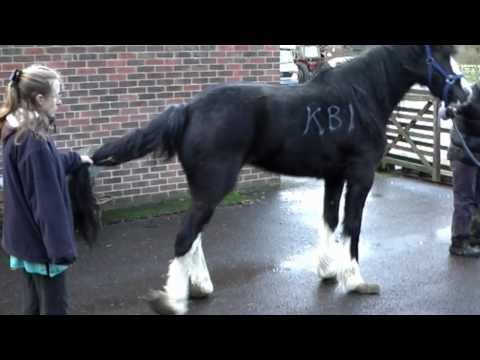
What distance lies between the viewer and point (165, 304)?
436 cm

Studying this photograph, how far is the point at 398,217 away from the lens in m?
7.30

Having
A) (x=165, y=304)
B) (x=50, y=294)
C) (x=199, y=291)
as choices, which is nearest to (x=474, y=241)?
(x=199, y=291)

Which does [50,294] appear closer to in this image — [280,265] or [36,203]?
[36,203]

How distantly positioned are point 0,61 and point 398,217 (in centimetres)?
494

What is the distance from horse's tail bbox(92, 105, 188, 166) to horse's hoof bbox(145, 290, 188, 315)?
3.32 ft

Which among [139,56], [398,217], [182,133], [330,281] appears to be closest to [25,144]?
[182,133]

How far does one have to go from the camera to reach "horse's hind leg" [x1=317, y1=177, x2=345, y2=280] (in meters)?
5.21

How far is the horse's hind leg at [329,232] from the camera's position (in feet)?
17.1

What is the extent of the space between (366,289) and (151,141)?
212 cm

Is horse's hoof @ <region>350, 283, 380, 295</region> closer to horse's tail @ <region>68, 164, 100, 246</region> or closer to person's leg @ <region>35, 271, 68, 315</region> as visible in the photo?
horse's tail @ <region>68, 164, 100, 246</region>

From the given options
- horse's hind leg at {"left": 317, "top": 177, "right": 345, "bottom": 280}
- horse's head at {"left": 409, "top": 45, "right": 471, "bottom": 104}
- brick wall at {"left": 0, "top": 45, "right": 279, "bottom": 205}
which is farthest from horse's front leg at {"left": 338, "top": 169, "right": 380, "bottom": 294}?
brick wall at {"left": 0, "top": 45, "right": 279, "bottom": 205}

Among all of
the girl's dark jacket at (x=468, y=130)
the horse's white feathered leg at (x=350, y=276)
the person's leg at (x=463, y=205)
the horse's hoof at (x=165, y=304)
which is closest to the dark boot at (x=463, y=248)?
the person's leg at (x=463, y=205)

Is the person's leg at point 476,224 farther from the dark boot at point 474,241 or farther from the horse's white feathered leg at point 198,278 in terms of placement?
the horse's white feathered leg at point 198,278

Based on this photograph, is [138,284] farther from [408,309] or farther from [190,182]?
[408,309]
